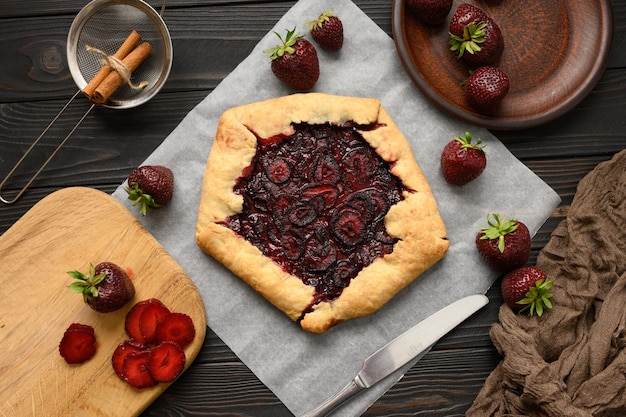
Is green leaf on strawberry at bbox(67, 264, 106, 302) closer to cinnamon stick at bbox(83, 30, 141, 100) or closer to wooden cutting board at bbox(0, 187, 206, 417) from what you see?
wooden cutting board at bbox(0, 187, 206, 417)

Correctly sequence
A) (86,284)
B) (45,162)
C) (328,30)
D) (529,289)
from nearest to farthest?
(86,284)
(529,289)
(328,30)
(45,162)

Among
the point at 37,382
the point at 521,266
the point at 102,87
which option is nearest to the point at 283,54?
the point at 102,87

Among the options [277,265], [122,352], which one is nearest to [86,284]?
[122,352]

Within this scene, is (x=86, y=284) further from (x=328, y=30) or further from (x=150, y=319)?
(x=328, y=30)

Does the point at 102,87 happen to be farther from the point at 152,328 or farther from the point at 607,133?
the point at 607,133

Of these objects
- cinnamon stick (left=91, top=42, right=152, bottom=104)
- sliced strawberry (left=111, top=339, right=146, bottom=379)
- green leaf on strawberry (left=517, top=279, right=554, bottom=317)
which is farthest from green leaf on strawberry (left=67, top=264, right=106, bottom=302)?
green leaf on strawberry (left=517, top=279, right=554, bottom=317)

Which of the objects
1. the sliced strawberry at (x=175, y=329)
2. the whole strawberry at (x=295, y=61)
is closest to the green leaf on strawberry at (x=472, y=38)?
the whole strawberry at (x=295, y=61)
